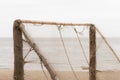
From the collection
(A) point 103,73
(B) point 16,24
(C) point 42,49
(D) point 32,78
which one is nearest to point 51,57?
(C) point 42,49

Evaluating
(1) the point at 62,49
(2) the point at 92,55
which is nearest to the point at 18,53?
(1) the point at 62,49

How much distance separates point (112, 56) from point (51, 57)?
1954 mm

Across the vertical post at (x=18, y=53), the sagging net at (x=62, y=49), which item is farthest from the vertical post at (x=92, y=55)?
the vertical post at (x=18, y=53)

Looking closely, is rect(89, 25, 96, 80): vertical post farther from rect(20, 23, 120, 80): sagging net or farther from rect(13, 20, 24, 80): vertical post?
rect(13, 20, 24, 80): vertical post

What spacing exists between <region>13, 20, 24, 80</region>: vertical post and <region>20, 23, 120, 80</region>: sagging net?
0.38 feet

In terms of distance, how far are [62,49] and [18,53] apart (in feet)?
3.94

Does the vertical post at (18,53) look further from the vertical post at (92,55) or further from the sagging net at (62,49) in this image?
the vertical post at (92,55)

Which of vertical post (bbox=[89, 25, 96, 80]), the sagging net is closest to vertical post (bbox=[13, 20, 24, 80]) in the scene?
the sagging net

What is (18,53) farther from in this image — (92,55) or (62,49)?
(92,55)

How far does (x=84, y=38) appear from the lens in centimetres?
1029

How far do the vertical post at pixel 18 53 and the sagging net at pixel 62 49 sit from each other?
0.11m

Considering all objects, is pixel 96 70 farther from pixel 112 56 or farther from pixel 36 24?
pixel 36 24

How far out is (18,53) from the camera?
350 inches

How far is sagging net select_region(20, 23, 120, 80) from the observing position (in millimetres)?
8984
